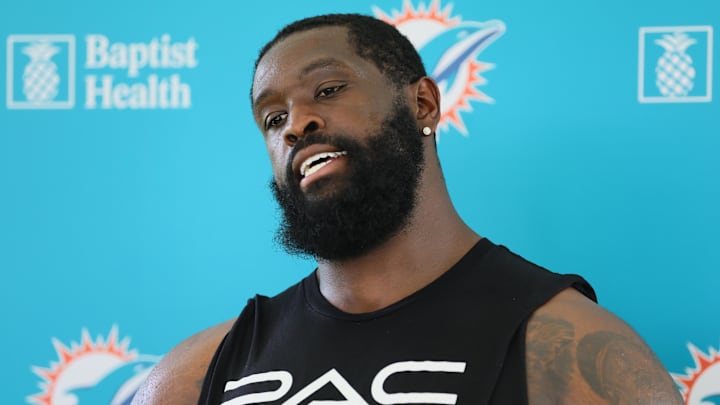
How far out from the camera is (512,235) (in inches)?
58.4

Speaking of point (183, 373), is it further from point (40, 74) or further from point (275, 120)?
point (40, 74)

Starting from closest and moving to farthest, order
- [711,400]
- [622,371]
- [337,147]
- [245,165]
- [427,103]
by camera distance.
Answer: [622,371]
[337,147]
[427,103]
[711,400]
[245,165]

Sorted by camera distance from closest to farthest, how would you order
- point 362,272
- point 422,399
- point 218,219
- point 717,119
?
point 422,399 → point 362,272 → point 717,119 → point 218,219

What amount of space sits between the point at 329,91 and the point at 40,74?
0.64m

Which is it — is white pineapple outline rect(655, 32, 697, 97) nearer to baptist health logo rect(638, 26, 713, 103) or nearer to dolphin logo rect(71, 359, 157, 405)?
baptist health logo rect(638, 26, 713, 103)

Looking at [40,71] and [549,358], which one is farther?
[40,71]

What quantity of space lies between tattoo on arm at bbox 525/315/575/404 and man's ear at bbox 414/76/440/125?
33 centimetres

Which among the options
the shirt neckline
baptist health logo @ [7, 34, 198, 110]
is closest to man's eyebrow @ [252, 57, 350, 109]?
the shirt neckline

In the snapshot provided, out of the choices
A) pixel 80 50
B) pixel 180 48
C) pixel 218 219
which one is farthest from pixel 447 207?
pixel 80 50

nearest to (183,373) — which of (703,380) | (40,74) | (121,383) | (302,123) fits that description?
(121,383)

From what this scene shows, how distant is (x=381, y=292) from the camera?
4.00 feet

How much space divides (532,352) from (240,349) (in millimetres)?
411

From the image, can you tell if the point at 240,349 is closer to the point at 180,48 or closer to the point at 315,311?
the point at 315,311

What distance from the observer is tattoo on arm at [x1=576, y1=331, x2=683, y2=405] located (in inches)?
41.6
